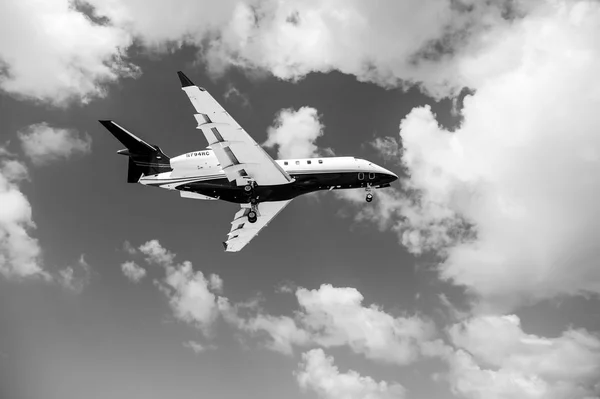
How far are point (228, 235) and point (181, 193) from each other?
27.5ft

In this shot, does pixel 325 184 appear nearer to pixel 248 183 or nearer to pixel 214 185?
pixel 248 183

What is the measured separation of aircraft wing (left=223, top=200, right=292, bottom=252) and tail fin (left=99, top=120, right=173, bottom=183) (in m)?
11.1

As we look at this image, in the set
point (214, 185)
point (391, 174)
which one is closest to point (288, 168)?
point (214, 185)

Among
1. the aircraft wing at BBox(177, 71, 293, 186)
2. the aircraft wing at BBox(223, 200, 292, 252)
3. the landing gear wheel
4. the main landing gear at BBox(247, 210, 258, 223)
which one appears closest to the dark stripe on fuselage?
the aircraft wing at BBox(177, 71, 293, 186)

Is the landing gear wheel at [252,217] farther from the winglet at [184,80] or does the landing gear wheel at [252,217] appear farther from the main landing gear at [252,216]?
the winglet at [184,80]

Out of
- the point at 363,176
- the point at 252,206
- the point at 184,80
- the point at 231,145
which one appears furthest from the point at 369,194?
the point at 184,80

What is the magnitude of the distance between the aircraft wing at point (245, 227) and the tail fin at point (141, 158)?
11.1 m

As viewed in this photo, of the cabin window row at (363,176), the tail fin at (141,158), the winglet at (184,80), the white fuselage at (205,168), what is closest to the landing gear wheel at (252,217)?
the white fuselage at (205,168)

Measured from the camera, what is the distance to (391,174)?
61.8 meters

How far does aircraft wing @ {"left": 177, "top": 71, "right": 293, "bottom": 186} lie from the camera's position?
46.6 meters

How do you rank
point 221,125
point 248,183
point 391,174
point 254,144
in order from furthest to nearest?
point 391,174, point 248,183, point 254,144, point 221,125

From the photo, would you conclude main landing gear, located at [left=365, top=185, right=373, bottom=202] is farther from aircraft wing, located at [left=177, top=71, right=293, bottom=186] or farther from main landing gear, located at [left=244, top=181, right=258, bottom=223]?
main landing gear, located at [left=244, top=181, right=258, bottom=223]

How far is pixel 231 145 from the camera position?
52.6 meters

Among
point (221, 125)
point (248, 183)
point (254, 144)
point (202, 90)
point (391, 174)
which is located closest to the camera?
point (202, 90)
